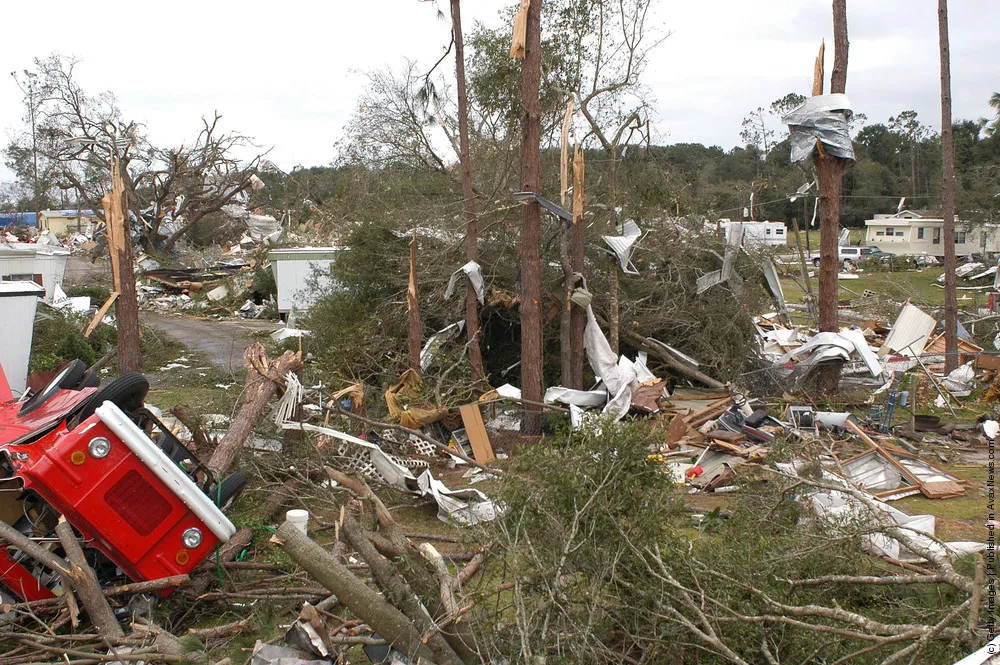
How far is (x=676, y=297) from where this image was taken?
39.6ft

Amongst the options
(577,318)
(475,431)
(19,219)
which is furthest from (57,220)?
(475,431)

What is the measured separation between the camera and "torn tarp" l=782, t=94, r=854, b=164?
1132cm

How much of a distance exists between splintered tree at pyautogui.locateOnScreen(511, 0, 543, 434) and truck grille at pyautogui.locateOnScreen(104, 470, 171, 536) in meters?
5.36

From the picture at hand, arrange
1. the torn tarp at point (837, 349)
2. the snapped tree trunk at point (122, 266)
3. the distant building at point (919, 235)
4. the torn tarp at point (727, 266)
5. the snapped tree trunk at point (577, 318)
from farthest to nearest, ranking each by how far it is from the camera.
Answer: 1. the distant building at point (919, 235)
2. the torn tarp at point (727, 266)
3. the torn tarp at point (837, 349)
4. the snapped tree trunk at point (577, 318)
5. the snapped tree trunk at point (122, 266)

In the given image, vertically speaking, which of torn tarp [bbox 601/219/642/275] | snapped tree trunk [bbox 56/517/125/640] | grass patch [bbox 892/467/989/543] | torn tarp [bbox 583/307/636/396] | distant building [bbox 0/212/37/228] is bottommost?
grass patch [bbox 892/467/989/543]

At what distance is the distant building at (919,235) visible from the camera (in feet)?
136

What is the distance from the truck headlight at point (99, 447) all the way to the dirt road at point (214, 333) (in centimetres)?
1016

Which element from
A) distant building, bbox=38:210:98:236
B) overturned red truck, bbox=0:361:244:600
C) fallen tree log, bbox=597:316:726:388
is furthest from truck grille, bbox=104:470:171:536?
distant building, bbox=38:210:98:236

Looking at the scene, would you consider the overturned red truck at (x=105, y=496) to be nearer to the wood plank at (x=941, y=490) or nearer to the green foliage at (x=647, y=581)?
the green foliage at (x=647, y=581)

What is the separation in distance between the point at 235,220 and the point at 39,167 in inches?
865

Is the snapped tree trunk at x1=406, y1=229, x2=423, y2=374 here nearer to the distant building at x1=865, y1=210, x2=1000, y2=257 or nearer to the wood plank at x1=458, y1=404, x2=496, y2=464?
the wood plank at x1=458, y1=404, x2=496, y2=464

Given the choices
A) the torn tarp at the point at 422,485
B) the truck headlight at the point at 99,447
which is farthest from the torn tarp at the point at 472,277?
the truck headlight at the point at 99,447

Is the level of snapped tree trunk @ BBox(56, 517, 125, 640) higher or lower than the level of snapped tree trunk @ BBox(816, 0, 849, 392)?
lower

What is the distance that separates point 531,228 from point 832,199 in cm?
477
